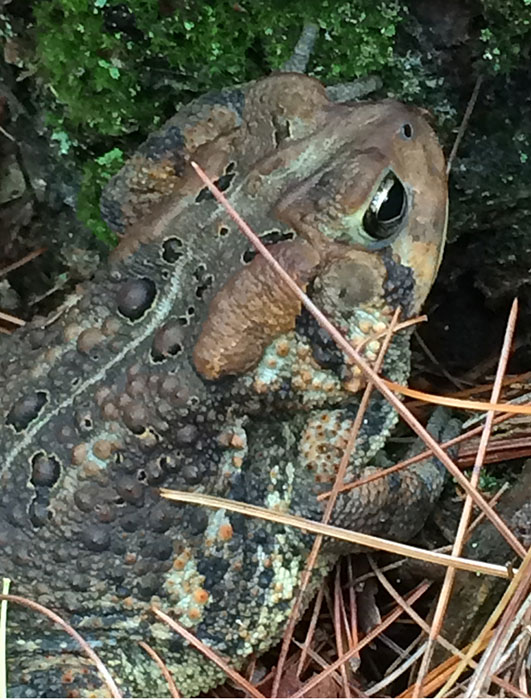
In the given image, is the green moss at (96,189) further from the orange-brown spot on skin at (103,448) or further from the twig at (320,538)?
the twig at (320,538)

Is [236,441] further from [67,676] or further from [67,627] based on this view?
[67,676]

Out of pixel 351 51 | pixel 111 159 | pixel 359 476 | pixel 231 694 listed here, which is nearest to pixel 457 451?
pixel 359 476

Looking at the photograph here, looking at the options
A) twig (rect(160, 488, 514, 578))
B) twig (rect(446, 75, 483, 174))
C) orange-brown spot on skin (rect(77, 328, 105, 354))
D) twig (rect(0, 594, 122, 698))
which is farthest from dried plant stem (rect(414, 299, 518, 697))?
orange-brown spot on skin (rect(77, 328, 105, 354))

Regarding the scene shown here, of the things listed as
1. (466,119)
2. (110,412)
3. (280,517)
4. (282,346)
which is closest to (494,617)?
(280,517)

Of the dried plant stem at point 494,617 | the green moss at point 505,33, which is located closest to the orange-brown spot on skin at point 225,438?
the dried plant stem at point 494,617

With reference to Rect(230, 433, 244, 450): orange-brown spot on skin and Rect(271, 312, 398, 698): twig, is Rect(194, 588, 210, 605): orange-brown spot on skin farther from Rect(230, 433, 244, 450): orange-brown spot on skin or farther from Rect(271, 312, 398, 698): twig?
Rect(230, 433, 244, 450): orange-brown spot on skin

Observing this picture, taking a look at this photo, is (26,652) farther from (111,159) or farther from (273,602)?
(111,159)
